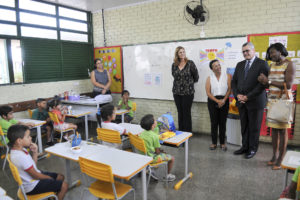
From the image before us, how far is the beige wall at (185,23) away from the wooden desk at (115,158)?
9.80ft

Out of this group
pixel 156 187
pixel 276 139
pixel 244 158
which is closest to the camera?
pixel 156 187

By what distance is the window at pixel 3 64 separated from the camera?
4566 millimetres

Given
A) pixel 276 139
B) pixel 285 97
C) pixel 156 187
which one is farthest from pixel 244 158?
pixel 156 187

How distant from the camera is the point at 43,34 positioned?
17.2ft

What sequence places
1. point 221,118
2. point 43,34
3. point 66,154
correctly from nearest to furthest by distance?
point 66,154
point 221,118
point 43,34

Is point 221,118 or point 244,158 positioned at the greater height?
point 221,118

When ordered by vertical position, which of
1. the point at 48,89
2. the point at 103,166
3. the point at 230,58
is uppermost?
the point at 230,58

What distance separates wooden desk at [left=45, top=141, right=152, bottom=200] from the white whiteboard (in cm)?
296

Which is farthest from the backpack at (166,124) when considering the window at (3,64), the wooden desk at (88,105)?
the window at (3,64)

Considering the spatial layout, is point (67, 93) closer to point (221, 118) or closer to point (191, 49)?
point (191, 49)

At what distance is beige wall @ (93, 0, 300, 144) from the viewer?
4047 mm

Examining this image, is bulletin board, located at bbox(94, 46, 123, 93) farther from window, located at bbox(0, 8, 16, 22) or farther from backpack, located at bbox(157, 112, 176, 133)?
backpack, located at bbox(157, 112, 176, 133)

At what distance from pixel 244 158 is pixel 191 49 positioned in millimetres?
2385

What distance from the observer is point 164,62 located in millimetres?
5242
